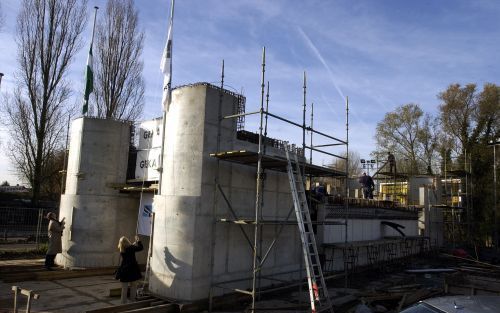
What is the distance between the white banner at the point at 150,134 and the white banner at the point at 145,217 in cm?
196

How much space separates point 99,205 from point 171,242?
529cm

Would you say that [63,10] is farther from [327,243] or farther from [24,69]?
[327,243]

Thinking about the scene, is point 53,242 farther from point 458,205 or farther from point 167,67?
point 458,205

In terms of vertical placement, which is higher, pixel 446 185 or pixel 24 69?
pixel 24 69

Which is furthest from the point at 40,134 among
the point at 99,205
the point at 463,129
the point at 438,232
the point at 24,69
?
the point at 463,129

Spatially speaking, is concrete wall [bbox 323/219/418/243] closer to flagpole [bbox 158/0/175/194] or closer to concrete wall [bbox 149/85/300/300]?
concrete wall [bbox 149/85/300/300]

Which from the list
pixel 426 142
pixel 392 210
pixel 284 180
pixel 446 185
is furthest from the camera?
pixel 426 142

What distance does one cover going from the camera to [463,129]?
33.2 metres

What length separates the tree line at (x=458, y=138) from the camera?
26938 millimetres

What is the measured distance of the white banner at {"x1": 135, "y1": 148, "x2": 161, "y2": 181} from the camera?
13.7 m

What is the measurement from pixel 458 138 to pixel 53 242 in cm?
3141

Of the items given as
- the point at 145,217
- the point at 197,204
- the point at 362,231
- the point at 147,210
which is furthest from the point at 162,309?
the point at 362,231

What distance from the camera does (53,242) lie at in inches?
517

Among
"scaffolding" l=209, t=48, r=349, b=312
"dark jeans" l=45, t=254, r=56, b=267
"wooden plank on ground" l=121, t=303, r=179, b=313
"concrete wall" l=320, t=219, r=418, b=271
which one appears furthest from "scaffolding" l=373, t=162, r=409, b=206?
"dark jeans" l=45, t=254, r=56, b=267
